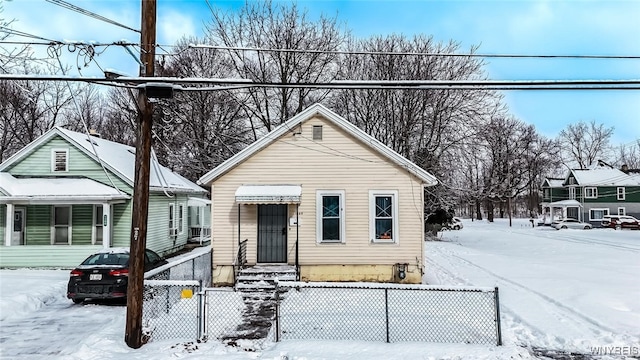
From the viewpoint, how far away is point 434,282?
42.2 feet

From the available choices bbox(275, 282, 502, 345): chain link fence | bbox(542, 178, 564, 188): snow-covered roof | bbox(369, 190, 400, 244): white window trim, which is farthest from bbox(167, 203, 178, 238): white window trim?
bbox(542, 178, 564, 188): snow-covered roof

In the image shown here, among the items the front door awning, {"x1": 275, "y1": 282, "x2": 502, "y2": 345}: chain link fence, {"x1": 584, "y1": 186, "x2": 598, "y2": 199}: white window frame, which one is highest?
{"x1": 584, "y1": 186, "x2": 598, "y2": 199}: white window frame

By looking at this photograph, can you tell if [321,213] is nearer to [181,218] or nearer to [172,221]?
[172,221]

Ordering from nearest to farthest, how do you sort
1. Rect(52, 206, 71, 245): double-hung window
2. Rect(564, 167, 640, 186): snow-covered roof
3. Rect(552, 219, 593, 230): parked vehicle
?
1. Rect(52, 206, 71, 245): double-hung window
2. Rect(552, 219, 593, 230): parked vehicle
3. Rect(564, 167, 640, 186): snow-covered roof

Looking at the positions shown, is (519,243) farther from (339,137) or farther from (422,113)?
(339,137)

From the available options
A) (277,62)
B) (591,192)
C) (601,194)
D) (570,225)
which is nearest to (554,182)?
(591,192)

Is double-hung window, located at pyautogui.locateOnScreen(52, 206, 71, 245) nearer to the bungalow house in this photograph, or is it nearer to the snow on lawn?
the bungalow house

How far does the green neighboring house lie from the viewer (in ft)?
51.6

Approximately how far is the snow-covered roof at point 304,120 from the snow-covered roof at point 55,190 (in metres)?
5.61

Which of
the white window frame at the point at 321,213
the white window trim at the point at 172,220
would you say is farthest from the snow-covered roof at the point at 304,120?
the white window trim at the point at 172,220

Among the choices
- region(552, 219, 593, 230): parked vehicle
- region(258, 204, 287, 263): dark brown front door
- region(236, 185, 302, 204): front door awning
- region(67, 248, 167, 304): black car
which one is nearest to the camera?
region(67, 248, 167, 304): black car

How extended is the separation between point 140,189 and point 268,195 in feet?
17.6

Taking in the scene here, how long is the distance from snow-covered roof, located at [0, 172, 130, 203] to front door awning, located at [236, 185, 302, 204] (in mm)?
6614

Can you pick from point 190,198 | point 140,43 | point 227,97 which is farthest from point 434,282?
point 227,97
